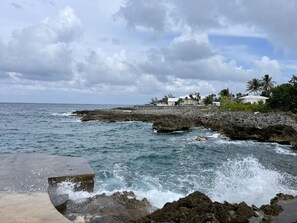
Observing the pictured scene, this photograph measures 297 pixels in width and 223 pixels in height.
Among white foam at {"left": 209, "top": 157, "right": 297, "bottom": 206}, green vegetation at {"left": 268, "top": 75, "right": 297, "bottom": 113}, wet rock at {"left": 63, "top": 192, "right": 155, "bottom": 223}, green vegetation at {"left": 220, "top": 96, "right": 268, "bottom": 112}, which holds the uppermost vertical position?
green vegetation at {"left": 268, "top": 75, "right": 297, "bottom": 113}

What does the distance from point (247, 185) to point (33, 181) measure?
23.3 feet

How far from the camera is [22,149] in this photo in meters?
22.4

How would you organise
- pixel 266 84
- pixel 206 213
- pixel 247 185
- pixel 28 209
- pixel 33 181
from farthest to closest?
pixel 266 84 < pixel 247 185 < pixel 33 181 < pixel 206 213 < pixel 28 209

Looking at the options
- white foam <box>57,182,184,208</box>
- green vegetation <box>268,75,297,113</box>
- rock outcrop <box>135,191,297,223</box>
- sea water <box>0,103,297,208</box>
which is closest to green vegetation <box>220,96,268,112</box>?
green vegetation <box>268,75,297,113</box>

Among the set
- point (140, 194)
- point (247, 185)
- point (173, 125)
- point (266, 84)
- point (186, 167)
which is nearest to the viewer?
point (140, 194)

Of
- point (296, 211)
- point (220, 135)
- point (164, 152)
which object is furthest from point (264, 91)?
point (296, 211)

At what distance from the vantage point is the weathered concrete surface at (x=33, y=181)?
19.4 feet

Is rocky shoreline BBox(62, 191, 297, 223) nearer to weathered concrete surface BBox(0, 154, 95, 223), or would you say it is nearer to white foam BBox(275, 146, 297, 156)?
weathered concrete surface BBox(0, 154, 95, 223)

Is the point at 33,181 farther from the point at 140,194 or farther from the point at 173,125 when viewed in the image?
the point at 173,125

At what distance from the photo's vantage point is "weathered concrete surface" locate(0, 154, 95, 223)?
19.4 ft

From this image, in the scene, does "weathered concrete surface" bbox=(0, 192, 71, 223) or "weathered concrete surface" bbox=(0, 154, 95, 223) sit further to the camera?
"weathered concrete surface" bbox=(0, 154, 95, 223)

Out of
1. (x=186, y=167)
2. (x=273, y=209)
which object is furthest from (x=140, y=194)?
(x=186, y=167)

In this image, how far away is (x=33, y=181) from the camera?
8.22 meters

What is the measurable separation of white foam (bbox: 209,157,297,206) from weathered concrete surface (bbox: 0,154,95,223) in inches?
178
